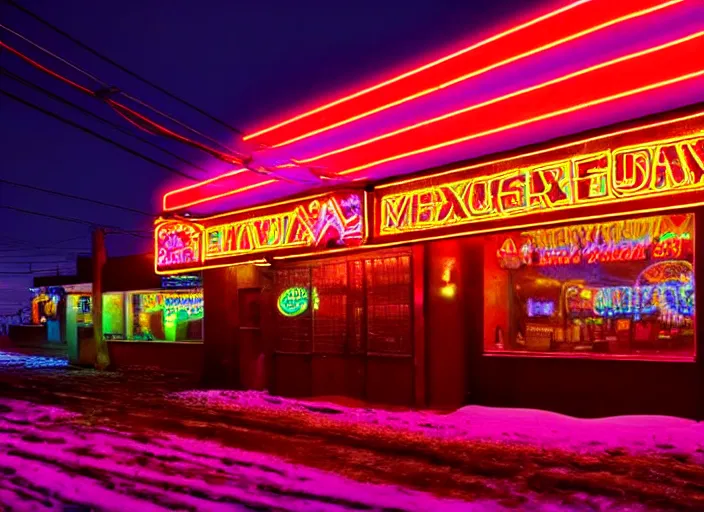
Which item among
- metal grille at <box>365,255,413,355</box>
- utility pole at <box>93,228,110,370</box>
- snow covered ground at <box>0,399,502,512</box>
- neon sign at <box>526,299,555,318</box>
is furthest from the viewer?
utility pole at <box>93,228,110,370</box>

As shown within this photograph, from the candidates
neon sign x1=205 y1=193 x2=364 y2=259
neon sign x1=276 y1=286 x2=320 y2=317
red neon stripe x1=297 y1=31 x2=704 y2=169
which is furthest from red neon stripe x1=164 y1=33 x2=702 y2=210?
neon sign x1=276 y1=286 x2=320 y2=317

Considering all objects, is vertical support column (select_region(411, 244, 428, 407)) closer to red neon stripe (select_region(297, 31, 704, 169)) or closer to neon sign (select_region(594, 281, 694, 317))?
red neon stripe (select_region(297, 31, 704, 169))

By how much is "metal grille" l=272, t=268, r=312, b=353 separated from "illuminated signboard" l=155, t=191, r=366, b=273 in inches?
31.0

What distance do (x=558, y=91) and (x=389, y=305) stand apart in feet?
16.9

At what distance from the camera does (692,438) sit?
912cm

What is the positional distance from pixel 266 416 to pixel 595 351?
19.7ft

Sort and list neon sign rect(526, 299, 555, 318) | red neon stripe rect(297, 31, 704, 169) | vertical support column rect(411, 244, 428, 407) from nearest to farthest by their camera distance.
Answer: red neon stripe rect(297, 31, 704, 169) < neon sign rect(526, 299, 555, 318) < vertical support column rect(411, 244, 428, 407)

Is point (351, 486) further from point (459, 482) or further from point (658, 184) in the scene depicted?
point (658, 184)

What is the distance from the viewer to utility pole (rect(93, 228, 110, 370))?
23641mm

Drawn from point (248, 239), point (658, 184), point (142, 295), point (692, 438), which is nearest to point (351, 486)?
point (692, 438)

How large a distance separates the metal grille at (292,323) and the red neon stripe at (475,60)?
121 inches

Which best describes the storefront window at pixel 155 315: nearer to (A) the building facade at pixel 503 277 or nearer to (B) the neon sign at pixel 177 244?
(B) the neon sign at pixel 177 244

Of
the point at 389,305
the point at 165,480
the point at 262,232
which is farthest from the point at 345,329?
the point at 165,480

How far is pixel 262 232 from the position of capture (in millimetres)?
15414
